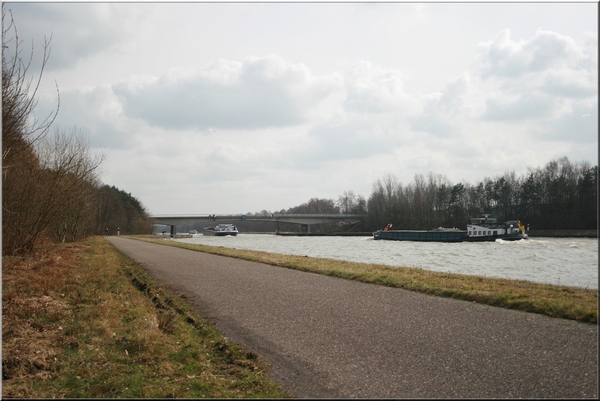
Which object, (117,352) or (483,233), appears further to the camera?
(483,233)

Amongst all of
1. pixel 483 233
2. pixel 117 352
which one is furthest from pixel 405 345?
pixel 483 233

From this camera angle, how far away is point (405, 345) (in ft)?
22.0

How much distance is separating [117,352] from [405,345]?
4.25m

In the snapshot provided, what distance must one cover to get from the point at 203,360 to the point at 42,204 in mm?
18284

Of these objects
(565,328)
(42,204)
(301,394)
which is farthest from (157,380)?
(42,204)

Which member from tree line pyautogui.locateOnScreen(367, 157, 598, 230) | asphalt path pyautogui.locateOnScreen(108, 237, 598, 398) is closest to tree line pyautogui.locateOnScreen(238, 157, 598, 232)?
tree line pyautogui.locateOnScreen(367, 157, 598, 230)

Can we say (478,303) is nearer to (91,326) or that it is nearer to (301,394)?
(301,394)

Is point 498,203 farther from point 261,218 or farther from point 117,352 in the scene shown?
point 117,352

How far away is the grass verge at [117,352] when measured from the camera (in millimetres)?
5164

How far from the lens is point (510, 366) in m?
5.66

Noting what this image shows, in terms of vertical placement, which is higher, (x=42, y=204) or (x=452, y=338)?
(x=42, y=204)

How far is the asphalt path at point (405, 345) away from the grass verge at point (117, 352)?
517mm

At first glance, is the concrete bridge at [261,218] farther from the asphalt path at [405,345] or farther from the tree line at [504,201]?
the asphalt path at [405,345]

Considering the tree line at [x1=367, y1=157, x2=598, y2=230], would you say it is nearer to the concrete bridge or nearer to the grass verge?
the concrete bridge
